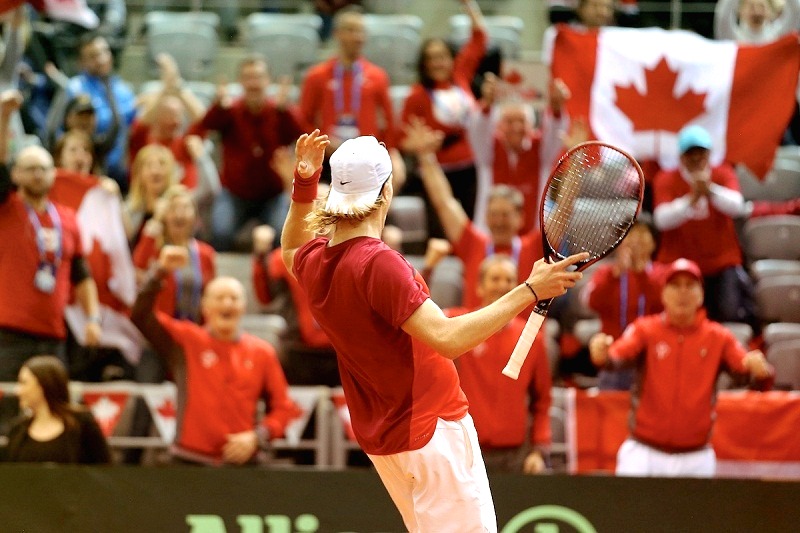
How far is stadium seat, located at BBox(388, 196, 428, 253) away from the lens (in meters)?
9.10

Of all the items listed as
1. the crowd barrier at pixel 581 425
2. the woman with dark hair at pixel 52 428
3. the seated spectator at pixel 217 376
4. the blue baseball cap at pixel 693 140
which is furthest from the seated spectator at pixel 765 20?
the woman with dark hair at pixel 52 428

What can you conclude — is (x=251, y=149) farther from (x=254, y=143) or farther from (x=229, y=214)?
(x=229, y=214)

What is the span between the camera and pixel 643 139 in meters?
8.87

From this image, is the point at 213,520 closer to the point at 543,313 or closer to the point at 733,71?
the point at 543,313

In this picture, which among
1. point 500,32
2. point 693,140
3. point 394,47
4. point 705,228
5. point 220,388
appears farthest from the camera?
point 500,32

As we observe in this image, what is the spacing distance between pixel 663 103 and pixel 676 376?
261 centimetres

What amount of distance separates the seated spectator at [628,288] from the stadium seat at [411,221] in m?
1.64

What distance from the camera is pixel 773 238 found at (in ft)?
29.6

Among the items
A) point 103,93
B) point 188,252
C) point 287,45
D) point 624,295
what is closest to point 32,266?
point 188,252

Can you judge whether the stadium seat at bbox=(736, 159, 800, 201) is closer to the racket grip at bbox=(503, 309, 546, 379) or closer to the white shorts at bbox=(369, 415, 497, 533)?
the white shorts at bbox=(369, 415, 497, 533)

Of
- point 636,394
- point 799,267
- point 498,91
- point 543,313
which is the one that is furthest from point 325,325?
point 799,267

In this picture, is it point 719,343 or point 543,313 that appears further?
point 719,343

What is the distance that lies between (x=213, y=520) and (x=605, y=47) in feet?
14.9

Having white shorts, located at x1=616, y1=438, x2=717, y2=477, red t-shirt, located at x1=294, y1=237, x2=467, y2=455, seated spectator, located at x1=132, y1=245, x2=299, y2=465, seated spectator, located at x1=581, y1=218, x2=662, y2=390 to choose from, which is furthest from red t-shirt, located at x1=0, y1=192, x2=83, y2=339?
red t-shirt, located at x1=294, y1=237, x2=467, y2=455
